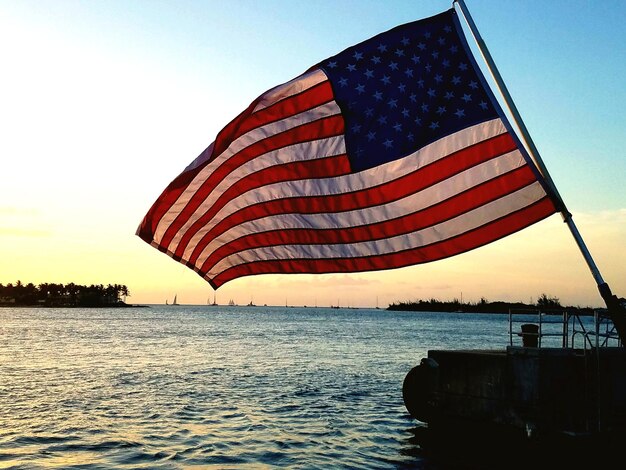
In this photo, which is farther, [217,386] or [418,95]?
[217,386]

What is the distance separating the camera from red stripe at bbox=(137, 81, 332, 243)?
8.32m

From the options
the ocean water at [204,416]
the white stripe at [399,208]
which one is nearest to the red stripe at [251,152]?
the white stripe at [399,208]

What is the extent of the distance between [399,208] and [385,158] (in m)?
0.73

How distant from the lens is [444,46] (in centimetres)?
819

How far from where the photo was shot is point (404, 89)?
823cm

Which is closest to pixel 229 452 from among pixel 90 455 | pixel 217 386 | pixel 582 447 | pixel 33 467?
pixel 90 455

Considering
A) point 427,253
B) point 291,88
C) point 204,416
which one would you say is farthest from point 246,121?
point 204,416

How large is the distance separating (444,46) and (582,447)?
34.4 feet

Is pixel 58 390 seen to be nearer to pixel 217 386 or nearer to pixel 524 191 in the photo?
pixel 217 386

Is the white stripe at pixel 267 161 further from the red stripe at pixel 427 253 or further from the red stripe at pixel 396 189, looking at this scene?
the red stripe at pixel 427 253

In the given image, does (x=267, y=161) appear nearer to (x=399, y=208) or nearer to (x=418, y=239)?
(x=399, y=208)

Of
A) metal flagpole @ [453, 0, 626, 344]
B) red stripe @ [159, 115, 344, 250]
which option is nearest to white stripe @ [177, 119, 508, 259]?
red stripe @ [159, 115, 344, 250]

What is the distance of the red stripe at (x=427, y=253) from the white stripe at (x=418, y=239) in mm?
59

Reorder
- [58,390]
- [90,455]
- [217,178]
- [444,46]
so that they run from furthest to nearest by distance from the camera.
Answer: [58,390]
[90,455]
[217,178]
[444,46]
